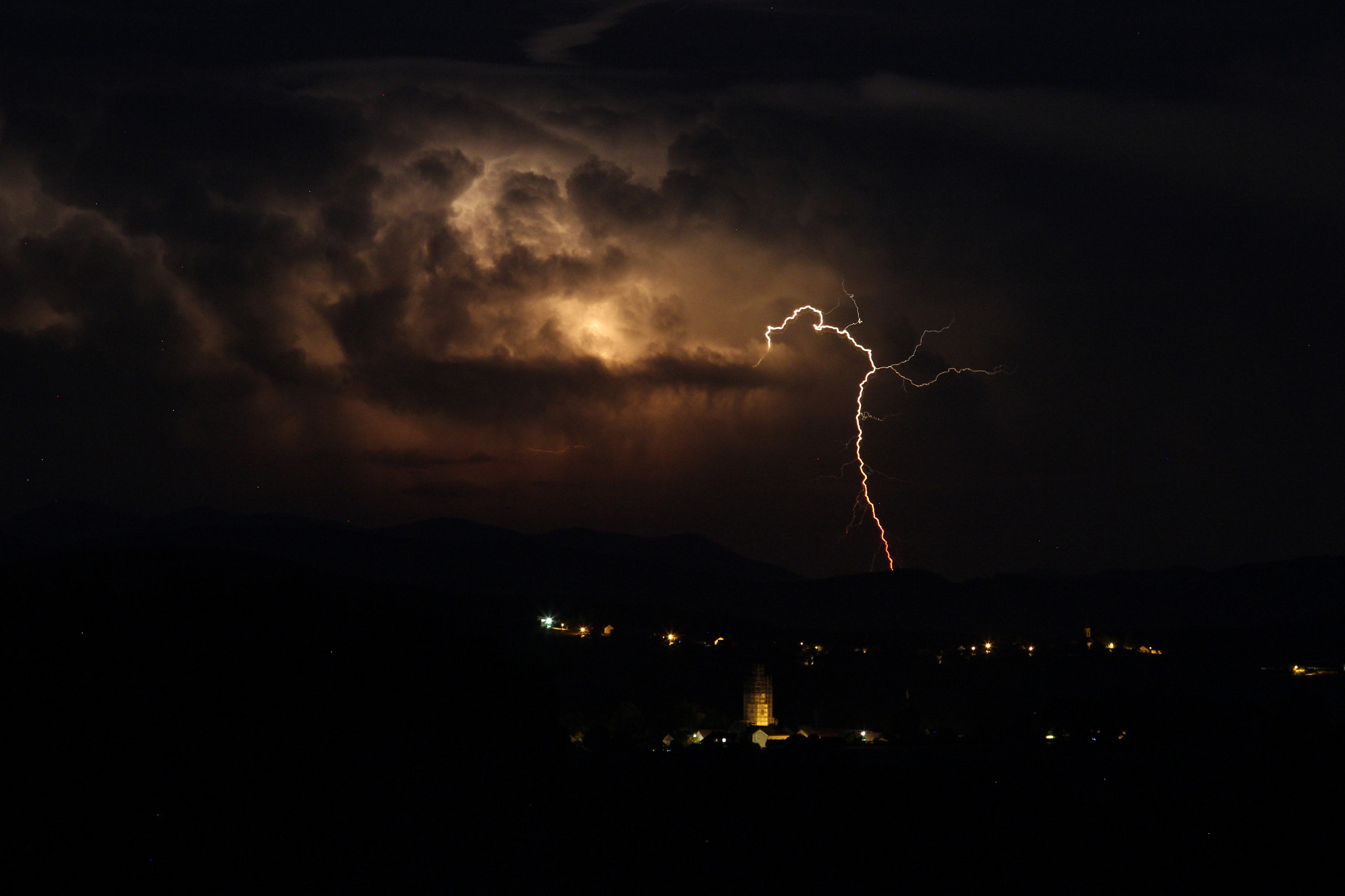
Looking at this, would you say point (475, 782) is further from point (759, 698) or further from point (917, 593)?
point (917, 593)

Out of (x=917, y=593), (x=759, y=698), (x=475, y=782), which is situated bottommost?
(x=475, y=782)

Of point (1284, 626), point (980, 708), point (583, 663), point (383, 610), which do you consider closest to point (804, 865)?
point (383, 610)

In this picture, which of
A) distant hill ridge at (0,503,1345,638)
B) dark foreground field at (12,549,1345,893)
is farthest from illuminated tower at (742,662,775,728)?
distant hill ridge at (0,503,1345,638)

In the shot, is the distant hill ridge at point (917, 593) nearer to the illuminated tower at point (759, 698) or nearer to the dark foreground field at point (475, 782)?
the illuminated tower at point (759, 698)

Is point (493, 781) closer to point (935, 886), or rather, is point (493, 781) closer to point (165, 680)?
point (165, 680)

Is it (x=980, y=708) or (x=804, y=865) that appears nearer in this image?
(x=804, y=865)

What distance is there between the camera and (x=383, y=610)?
44.9 metres

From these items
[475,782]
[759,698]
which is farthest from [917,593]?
[475,782]

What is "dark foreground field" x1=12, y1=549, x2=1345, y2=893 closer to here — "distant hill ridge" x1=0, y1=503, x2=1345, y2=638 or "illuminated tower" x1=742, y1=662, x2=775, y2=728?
"illuminated tower" x1=742, y1=662, x2=775, y2=728

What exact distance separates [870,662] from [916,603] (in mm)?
72126

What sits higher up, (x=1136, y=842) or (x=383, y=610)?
(x=383, y=610)

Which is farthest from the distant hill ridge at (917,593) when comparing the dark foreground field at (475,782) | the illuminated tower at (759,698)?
the dark foreground field at (475,782)

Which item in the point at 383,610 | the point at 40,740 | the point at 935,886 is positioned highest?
the point at 383,610

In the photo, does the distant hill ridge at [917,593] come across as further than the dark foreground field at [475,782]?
Yes
